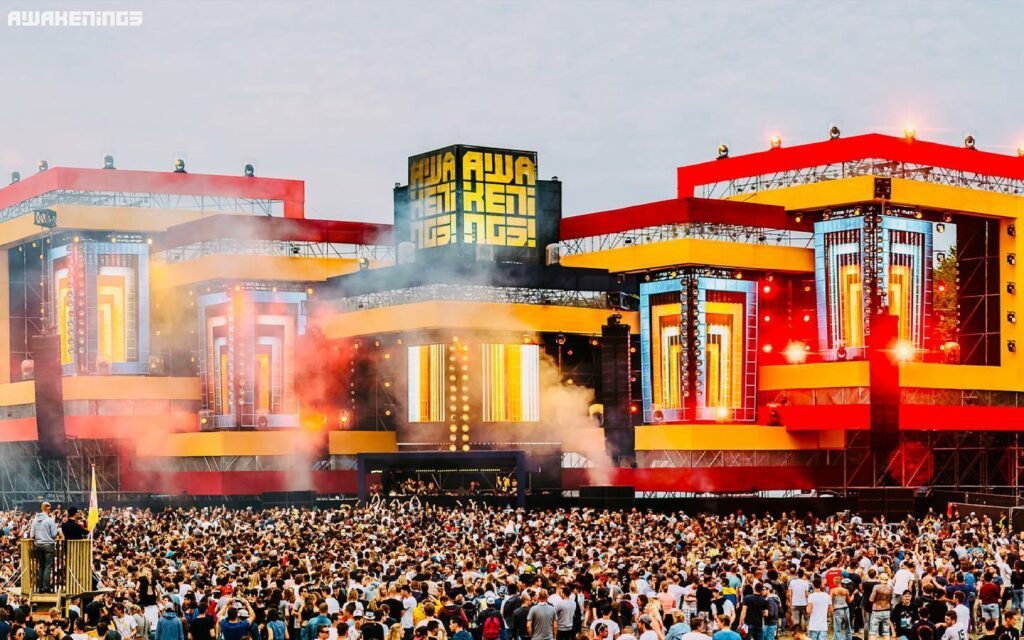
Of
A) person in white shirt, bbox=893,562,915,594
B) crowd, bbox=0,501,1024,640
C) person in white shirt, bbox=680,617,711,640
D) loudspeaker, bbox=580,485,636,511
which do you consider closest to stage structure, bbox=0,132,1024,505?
loudspeaker, bbox=580,485,636,511

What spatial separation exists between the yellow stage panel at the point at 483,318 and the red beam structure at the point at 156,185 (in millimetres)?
15592

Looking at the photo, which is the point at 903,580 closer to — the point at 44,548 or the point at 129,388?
the point at 44,548

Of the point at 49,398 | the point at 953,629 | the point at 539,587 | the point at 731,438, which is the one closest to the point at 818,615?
the point at 953,629

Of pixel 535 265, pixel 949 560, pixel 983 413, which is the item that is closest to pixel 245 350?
pixel 535 265

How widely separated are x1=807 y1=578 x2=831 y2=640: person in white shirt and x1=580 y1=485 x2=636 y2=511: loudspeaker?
34.2 m

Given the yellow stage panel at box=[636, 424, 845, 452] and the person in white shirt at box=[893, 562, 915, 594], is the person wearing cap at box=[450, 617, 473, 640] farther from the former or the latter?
the yellow stage panel at box=[636, 424, 845, 452]

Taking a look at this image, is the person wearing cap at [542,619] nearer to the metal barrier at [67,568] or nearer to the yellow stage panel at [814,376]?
the metal barrier at [67,568]

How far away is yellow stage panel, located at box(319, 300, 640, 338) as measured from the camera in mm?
67625

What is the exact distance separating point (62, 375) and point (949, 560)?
55.2m

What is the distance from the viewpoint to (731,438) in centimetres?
6962

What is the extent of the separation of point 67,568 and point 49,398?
43.7 metres

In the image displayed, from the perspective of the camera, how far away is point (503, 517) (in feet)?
158

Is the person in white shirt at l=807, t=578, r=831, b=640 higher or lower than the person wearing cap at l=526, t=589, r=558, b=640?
lower

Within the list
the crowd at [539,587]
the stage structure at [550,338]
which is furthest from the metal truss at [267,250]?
the crowd at [539,587]
